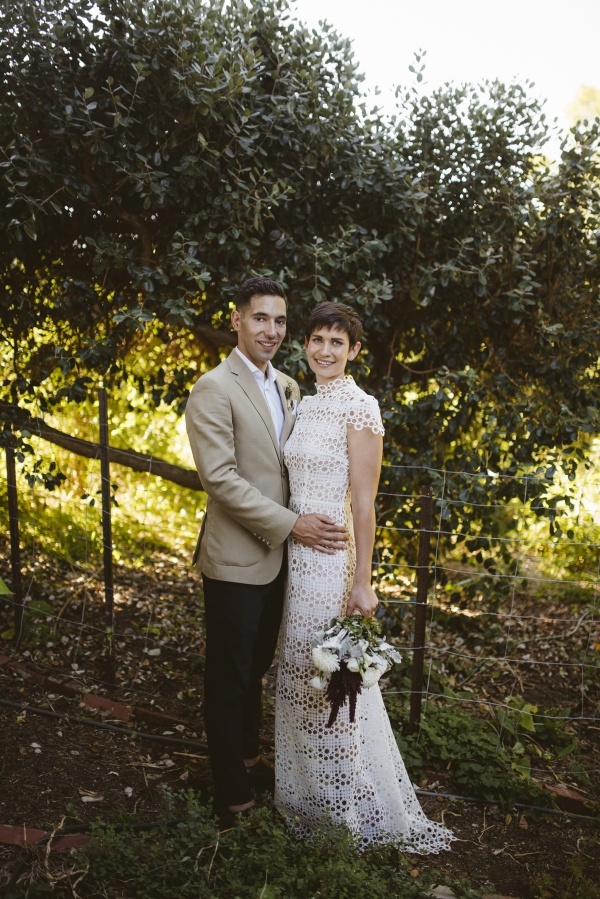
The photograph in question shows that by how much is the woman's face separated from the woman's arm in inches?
10.8

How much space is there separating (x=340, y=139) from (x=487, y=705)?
354 cm

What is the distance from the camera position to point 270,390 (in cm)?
316

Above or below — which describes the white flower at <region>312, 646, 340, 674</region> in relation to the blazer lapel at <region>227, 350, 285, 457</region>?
below

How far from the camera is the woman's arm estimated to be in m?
2.84

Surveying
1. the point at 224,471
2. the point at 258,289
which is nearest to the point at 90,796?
the point at 224,471

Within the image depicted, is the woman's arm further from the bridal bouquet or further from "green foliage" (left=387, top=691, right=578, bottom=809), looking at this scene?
"green foliage" (left=387, top=691, right=578, bottom=809)

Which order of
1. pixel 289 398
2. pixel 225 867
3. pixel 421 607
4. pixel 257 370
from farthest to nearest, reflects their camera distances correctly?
pixel 421 607 → pixel 289 398 → pixel 257 370 → pixel 225 867

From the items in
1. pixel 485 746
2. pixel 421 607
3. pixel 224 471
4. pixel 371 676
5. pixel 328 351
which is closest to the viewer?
pixel 371 676

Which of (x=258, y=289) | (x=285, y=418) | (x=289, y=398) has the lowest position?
(x=285, y=418)

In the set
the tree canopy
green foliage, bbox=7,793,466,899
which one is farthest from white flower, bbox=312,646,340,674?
the tree canopy

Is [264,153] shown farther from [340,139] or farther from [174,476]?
[174,476]

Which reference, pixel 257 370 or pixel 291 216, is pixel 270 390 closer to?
pixel 257 370

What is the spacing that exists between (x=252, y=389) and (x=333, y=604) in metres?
0.99

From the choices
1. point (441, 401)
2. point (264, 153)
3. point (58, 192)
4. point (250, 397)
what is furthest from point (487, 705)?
point (58, 192)
